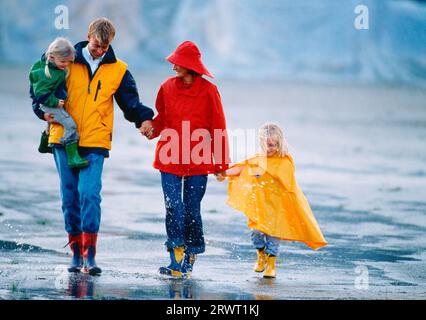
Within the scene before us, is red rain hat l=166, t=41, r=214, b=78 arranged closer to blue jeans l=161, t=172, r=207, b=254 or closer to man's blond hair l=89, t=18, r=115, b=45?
man's blond hair l=89, t=18, r=115, b=45

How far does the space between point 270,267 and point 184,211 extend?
0.74 m

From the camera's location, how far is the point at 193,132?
862cm

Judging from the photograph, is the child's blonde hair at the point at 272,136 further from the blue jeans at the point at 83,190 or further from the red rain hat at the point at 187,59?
the blue jeans at the point at 83,190

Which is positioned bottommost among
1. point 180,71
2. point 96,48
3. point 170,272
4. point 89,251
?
point 170,272

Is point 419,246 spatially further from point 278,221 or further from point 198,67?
point 198,67

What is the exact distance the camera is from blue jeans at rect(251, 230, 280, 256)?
29.1ft

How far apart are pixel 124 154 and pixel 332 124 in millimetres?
6265

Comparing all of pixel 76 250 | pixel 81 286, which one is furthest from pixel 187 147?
pixel 81 286

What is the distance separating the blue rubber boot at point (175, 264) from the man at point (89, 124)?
0.48 meters

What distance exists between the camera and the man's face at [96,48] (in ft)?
27.9

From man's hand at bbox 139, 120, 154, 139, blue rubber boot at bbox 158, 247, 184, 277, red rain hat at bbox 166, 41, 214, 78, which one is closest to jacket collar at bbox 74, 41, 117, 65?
red rain hat at bbox 166, 41, 214, 78

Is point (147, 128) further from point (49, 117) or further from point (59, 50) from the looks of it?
point (59, 50)

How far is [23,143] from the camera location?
17.6 metres
